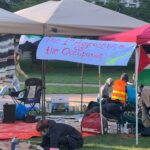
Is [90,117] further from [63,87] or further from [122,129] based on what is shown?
[63,87]

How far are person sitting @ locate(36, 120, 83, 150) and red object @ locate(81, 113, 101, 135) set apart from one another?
104 inches

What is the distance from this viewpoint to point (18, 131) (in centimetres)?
1368

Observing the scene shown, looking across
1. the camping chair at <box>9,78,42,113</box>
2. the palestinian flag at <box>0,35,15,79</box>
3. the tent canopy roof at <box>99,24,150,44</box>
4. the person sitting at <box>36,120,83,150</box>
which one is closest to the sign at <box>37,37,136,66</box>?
the tent canopy roof at <box>99,24,150,44</box>

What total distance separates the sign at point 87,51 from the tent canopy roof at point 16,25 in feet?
3.58

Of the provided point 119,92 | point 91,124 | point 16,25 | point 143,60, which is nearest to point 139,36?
point 143,60

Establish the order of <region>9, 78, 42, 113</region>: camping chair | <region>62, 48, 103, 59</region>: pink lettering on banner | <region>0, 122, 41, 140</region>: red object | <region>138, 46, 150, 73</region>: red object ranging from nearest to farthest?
1. <region>62, 48, 103, 59</region>: pink lettering on banner
2. <region>138, 46, 150, 73</region>: red object
3. <region>0, 122, 41, 140</region>: red object
4. <region>9, 78, 42, 113</region>: camping chair

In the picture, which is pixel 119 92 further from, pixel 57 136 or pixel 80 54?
pixel 57 136

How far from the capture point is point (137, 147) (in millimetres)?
Result: 11859

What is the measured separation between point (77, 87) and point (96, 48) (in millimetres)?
15574

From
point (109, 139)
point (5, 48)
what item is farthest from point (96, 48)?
point (5, 48)

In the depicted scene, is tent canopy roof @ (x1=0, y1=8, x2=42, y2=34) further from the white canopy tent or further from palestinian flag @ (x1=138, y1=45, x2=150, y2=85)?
palestinian flag @ (x1=138, y1=45, x2=150, y2=85)

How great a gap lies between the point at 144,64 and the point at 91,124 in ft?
6.46

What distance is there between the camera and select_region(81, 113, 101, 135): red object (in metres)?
13.5

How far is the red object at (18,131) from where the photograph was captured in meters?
13.1
